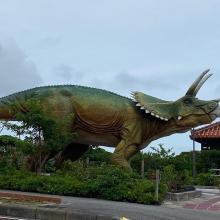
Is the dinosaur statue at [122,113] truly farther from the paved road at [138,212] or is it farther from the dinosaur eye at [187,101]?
the paved road at [138,212]

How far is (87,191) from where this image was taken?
52.0 feet

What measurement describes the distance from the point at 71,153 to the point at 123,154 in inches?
113

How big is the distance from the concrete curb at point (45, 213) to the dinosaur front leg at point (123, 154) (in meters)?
7.76

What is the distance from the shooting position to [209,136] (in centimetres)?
2827

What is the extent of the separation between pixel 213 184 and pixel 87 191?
10054 millimetres

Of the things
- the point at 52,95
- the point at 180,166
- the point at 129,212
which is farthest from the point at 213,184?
the point at 129,212

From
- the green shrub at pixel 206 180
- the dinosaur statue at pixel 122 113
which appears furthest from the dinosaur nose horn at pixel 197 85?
the green shrub at pixel 206 180

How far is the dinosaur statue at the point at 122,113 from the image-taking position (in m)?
19.4

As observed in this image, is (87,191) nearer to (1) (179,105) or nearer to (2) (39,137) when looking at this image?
(2) (39,137)

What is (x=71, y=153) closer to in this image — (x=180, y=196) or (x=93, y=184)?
(x=93, y=184)

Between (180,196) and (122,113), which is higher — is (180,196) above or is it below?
below

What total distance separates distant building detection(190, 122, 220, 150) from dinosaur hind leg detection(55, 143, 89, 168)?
8.55 m

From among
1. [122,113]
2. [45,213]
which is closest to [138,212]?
[45,213]

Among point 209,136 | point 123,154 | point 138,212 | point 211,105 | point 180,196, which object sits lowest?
point 138,212
